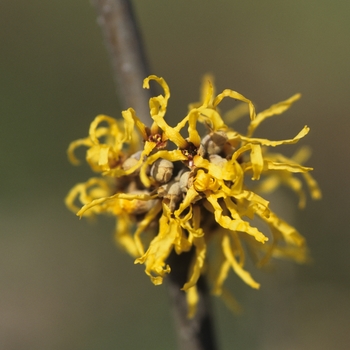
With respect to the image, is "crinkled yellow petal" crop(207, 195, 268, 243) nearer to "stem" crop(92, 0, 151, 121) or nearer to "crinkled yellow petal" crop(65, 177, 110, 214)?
"stem" crop(92, 0, 151, 121)

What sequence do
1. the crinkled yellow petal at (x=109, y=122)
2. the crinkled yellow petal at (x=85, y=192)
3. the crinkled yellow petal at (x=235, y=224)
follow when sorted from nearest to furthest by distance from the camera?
the crinkled yellow petal at (x=235, y=224), the crinkled yellow petal at (x=109, y=122), the crinkled yellow petal at (x=85, y=192)

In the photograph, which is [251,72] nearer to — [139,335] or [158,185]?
[139,335]

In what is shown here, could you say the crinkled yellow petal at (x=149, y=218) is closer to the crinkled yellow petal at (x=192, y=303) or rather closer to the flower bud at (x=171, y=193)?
the flower bud at (x=171, y=193)

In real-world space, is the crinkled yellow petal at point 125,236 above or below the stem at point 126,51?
below

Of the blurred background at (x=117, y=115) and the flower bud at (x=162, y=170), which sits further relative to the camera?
the blurred background at (x=117, y=115)

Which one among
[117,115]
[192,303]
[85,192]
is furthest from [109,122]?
[117,115]

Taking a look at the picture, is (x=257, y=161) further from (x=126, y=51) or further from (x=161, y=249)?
(x=126, y=51)

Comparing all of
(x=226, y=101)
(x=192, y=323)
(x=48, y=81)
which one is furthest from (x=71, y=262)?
(x=192, y=323)

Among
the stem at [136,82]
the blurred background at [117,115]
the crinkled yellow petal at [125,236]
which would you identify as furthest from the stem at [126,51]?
the blurred background at [117,115]
